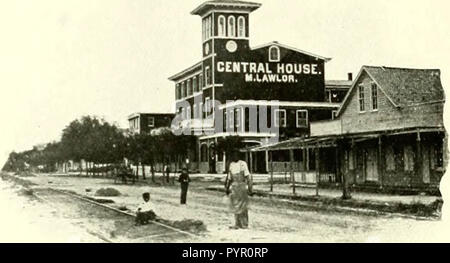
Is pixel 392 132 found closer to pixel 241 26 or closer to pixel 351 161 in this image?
pixel 351 161

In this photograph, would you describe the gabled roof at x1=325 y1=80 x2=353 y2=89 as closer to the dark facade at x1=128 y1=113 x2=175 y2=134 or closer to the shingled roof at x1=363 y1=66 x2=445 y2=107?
the shingled roof at x1=363 y1=66 x2=445 y2=107

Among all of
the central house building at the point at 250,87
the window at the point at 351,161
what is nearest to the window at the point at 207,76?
the central house building at the point at 250,87

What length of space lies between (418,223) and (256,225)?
331 centimetres

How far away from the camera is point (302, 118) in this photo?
44.2 m

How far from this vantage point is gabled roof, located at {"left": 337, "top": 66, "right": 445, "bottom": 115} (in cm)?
2195

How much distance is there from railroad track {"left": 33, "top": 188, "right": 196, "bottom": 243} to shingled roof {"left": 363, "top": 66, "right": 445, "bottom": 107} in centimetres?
1090

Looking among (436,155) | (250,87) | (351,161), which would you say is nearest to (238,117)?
(250,87)

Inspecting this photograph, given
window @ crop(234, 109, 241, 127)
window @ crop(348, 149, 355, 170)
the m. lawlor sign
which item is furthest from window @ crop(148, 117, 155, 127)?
the m. lawlor sign

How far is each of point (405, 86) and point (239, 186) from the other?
1263 centimetres

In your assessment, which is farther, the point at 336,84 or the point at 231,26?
the point at 336,84

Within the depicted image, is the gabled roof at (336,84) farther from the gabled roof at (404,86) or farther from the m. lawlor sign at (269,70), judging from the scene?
the gabled roof at (404,86)

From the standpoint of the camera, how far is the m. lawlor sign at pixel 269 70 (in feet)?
129
